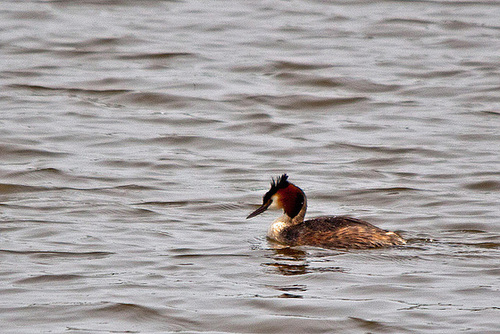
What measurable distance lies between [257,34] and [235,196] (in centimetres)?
873

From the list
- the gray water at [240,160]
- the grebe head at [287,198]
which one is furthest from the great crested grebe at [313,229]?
the gray water at [240,160]

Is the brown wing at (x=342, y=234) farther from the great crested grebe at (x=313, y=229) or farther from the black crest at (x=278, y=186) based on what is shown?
the black crest at (x=278, y=186)

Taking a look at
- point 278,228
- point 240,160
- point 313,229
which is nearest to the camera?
point 313,229

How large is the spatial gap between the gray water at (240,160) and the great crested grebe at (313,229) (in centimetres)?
12

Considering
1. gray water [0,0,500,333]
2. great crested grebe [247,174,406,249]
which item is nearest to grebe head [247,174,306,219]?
great crested grebe [247,174,406,249]

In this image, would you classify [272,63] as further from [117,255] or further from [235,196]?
[117,255]

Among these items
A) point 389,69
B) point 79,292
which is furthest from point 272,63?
point 79,292

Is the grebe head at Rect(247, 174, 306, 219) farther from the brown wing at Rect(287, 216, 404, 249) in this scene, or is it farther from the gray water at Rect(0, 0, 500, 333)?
the gray water at Rect(0, 0, 500, 333)

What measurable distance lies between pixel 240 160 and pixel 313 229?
10.9ft

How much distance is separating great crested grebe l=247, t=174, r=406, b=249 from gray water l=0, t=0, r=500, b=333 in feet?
0.40

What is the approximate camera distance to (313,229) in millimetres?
9148

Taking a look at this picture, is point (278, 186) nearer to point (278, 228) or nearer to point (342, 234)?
point (278, 228)

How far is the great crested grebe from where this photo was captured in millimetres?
8820

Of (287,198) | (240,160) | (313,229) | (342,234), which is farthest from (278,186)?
(240,160)
